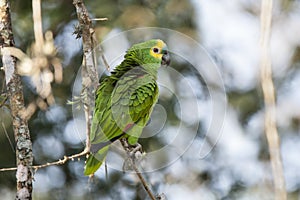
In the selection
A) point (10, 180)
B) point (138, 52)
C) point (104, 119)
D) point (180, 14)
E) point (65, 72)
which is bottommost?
point (104, 119)

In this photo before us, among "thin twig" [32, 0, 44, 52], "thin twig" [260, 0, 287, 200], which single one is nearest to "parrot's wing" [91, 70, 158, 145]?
"thin twig" [32, 0, 44, 52]

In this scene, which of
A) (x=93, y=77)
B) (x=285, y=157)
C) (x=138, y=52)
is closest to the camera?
(x=93, y=77)

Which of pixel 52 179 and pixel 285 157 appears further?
pixel 285 157

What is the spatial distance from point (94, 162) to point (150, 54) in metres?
0.83

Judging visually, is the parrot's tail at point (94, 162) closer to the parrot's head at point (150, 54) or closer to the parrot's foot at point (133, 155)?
the parrot's foot at point (133, 155)

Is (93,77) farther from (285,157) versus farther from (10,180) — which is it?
(285,157)

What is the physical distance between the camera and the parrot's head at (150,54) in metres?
3.71

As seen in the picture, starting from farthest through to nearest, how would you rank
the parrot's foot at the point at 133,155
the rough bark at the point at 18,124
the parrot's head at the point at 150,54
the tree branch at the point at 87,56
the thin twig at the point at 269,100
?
1. the parrot's head at the point at 150,54
2. the parrot's foot at the point at 133,155
3. the tree branch at the point at 87,56
4. the rough bark at the point at 18,124
5. the thin twig at the point at 269,100

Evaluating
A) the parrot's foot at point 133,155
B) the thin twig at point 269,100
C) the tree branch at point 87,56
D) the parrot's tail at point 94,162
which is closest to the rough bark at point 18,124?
the tree branch at point 87,56

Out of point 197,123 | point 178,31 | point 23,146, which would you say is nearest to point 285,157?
point 197,123

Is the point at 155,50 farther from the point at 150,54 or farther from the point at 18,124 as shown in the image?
the point at 18,124

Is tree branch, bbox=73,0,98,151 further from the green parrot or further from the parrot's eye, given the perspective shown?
the parrot's eye

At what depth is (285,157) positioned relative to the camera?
6.99m

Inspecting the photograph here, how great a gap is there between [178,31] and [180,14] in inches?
9.2
